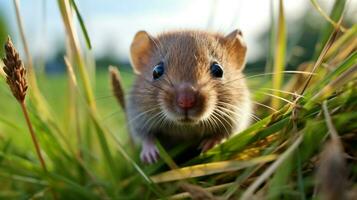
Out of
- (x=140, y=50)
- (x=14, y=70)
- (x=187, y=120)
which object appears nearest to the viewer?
(x=14, y=70)

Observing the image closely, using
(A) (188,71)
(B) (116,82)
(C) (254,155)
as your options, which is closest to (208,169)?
(C) (254,155)

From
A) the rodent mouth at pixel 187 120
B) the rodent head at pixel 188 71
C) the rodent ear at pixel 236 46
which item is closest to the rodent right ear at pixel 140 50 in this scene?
the rodent head at pixel 188 71

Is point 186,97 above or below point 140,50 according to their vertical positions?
below

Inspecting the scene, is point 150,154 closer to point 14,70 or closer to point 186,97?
point 186,97

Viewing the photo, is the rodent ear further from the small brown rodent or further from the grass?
the grass

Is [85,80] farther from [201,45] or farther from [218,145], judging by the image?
[218,145]

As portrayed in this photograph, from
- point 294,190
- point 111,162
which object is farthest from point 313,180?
point 111,162
